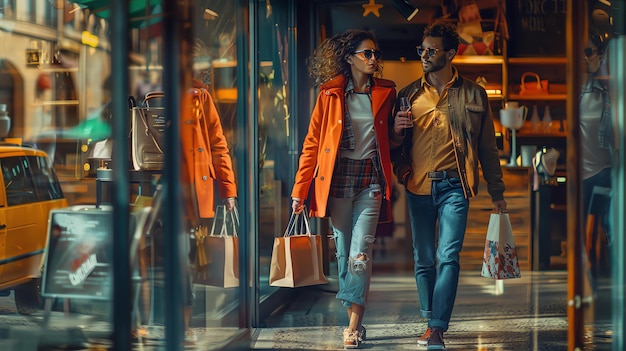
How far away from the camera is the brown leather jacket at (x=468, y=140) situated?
5.95m

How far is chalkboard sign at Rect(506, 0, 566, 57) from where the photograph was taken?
9.57 meters

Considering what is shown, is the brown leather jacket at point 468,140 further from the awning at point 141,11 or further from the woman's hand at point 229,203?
the awning at point 141,11

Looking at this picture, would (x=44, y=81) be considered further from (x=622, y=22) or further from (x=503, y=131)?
(x=503, y=131)

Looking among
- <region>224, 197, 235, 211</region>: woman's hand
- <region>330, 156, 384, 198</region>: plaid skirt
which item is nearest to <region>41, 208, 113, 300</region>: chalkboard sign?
<region>224, 197, 235, 211</region>: woman's hand

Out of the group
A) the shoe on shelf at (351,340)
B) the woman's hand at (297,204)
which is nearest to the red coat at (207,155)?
the woman's hand at (297,204)

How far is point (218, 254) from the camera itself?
5.70m

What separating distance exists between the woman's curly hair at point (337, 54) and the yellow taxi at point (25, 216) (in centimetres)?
178

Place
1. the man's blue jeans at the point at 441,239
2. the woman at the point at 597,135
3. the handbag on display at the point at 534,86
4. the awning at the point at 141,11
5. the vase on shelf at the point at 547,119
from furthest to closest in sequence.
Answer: the vase on shelf at the point at 547,119
the handbag on display at the point at 534,86
the man's blue jeans at the point at 441,239
the woman at the point at 597,135
the awning at the point at 141,11

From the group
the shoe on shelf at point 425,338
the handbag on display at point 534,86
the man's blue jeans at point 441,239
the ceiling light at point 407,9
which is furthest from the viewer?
the handbag on display at point 534,86

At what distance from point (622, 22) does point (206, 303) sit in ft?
8.88

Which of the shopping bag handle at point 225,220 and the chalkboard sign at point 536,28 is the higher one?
the chalkboard sign at point 536,28

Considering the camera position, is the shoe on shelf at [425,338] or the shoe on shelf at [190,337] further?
the shoe on shelf at [425,338]

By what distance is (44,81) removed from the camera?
18.6 ft

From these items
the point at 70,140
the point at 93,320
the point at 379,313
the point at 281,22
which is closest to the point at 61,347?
the point at 93,320
